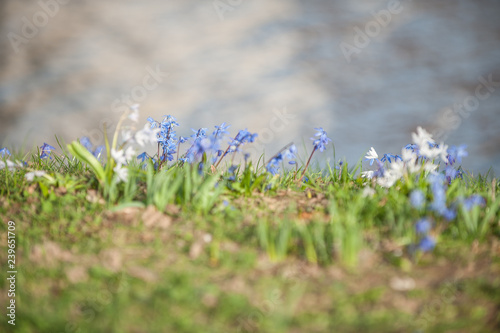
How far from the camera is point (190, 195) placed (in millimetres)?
2637

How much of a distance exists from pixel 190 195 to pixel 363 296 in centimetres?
123

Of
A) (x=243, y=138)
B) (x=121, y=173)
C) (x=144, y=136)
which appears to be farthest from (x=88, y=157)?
(x=243, y=138)

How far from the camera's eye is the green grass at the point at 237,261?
173 centimetres

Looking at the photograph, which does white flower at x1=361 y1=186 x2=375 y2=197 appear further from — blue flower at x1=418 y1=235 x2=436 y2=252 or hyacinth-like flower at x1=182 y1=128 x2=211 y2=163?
hyacinth-like flower at x1=182 y1=128 x2=211 y2=163

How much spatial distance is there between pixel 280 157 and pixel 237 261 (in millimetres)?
938

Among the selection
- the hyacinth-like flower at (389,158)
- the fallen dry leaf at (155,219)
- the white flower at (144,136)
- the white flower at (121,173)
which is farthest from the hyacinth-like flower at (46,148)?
the hyacinth-like flower at (389,158)

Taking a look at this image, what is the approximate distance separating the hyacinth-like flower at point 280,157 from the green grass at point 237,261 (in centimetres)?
17

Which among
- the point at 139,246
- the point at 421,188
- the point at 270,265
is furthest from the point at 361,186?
the point at 139,246

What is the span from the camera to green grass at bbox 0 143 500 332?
1.73 meters

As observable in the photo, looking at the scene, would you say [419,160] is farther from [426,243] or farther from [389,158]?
[426,243]

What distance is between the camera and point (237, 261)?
205cm

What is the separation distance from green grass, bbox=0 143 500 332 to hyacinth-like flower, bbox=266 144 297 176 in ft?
0.55

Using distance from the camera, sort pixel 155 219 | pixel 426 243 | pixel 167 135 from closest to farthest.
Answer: pixel 426 243, pixel 155 219, pixel 167 135

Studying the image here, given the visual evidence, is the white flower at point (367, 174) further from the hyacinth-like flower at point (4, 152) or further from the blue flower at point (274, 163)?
the hyacinth-like flower at point (4, 152)
